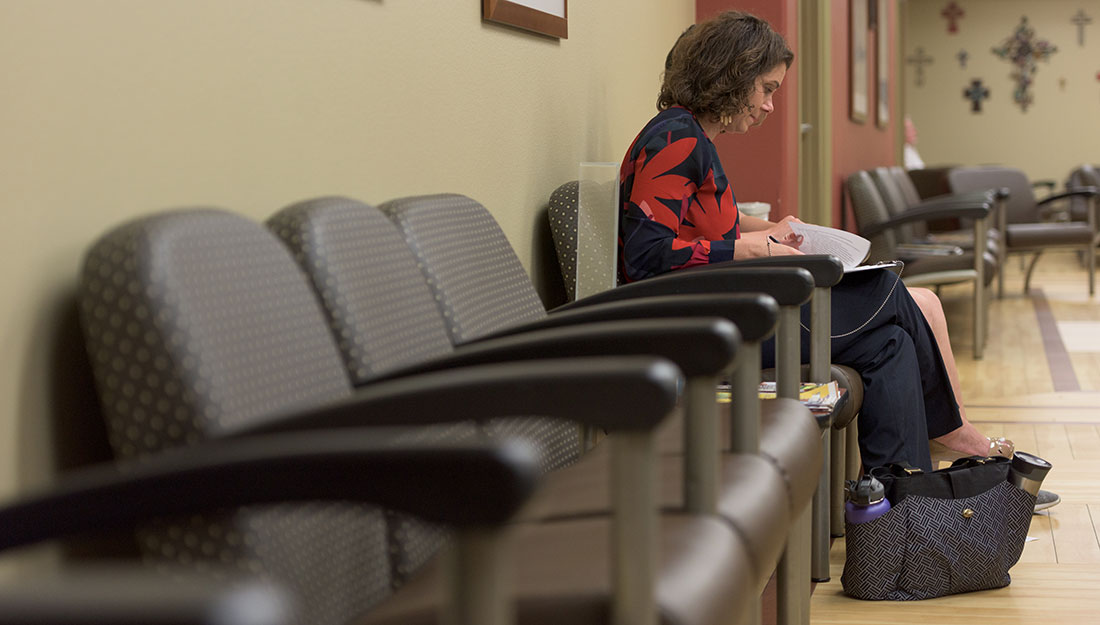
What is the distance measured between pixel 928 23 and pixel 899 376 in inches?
444

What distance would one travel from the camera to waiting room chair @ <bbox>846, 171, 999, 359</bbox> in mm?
5566

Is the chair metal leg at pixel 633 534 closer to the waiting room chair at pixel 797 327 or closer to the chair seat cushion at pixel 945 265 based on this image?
the waiting room chair at pixel 797 327

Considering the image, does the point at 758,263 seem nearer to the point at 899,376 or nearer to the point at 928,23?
the point at 899,376

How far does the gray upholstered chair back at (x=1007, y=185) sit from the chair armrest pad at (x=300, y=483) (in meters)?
8.20

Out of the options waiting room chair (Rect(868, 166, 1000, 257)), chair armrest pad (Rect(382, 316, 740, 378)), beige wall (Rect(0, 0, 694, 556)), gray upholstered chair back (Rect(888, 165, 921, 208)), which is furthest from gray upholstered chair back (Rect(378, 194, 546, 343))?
gray upholstered chair back (Rect(888, 165, 921, 208))

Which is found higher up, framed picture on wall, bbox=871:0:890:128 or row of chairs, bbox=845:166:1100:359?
framed picture on wall, bbox=871:0:890:128

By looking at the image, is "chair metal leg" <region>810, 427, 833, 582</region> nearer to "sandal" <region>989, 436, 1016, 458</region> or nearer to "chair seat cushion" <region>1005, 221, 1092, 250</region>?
"sandal" <region>989, 436, 1016, 458</region>

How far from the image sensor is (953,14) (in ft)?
42.4

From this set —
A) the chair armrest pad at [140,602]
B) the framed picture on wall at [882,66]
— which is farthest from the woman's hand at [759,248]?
the framed picture on wall at [882,66]

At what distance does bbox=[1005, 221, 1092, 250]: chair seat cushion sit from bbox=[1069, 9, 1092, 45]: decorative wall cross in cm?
578

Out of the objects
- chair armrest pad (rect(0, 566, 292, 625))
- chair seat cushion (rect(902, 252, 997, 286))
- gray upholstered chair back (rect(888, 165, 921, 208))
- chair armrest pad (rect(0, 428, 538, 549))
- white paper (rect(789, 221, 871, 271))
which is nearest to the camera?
chair armrest pad (rect(0, 566, 292, 625))

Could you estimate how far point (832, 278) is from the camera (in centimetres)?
218

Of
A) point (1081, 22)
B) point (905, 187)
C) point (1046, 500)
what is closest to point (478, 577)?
point (1046, 500)

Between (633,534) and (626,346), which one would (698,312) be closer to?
(626,346)
